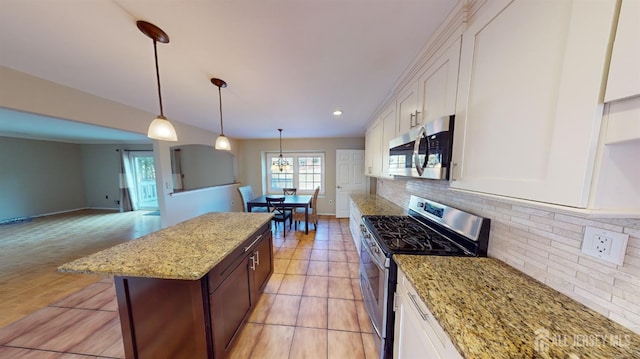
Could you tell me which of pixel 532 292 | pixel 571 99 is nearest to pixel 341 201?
pixel 532 292

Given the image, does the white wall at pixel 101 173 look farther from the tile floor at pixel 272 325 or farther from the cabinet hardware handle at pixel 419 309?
the cabinet hardware handle at pixel 419 309

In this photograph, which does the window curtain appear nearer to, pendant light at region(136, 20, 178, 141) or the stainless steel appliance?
pendant light at region(136, 20, 178, 141)

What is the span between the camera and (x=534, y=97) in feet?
2.27

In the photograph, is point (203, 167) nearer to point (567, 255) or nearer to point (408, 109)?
point (408, 109)

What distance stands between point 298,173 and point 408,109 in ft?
13.7

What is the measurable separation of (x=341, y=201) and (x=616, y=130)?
4.74 meters

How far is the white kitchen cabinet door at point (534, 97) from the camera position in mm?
547

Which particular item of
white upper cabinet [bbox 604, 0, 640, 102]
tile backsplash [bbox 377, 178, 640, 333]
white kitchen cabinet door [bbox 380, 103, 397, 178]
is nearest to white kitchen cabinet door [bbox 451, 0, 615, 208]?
white upper cabinet [bbox 604, 0, 640, 102]

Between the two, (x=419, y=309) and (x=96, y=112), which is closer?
(x=419, y=309)

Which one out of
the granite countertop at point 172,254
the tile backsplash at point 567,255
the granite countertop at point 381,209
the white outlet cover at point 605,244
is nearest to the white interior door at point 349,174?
the granite countertop at point 381,209

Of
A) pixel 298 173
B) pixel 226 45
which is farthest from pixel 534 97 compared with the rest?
pixel 298 173

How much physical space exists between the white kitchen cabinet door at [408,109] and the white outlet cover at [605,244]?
1073mm

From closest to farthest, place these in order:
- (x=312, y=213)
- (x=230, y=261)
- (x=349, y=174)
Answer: (x=230, y=261) < (x=312, y=213) < (x=349, y=174)

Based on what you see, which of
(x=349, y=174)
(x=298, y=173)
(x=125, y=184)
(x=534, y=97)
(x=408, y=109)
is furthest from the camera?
(x=125, y=184)
